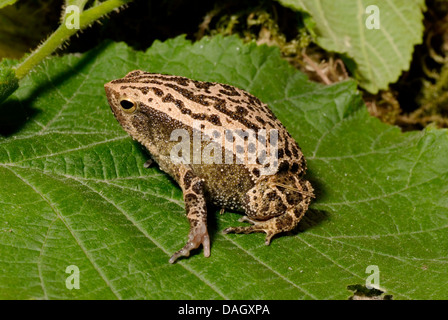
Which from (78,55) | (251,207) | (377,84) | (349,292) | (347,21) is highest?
(347,21)

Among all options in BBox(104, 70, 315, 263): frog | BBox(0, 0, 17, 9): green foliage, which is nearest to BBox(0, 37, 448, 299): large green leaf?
BBox(104, 70, 315, 263): frog

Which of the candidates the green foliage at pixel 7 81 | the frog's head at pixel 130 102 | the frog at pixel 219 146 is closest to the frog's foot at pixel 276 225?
the frog at pixel 219 146

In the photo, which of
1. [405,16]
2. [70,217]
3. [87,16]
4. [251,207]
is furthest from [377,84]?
[70,217]

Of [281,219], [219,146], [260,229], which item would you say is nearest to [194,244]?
[260,229]

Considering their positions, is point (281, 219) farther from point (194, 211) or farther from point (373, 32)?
point (373, 32)

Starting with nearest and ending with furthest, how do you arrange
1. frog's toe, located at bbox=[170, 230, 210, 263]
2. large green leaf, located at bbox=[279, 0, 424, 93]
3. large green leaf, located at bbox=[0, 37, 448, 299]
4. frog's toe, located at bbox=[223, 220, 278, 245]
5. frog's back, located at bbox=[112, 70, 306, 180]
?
large green leaf, located at bbox=[0, 37, 448, 299] < frog's toe, located at bbox=[170, 230, 210, 263] < frog's toe, located at bbox=[223, 220, 278, 245] < frog's back, located at bbox=[112, 70, 306, 180] < large green leaf, located at bbox=[279, 0, 424, 93]

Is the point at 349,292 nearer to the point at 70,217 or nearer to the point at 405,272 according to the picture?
the point at 405,272

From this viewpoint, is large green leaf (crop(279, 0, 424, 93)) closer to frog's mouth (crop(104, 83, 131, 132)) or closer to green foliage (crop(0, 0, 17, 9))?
frog's mouth (crop(104, 83, 131, 132))
